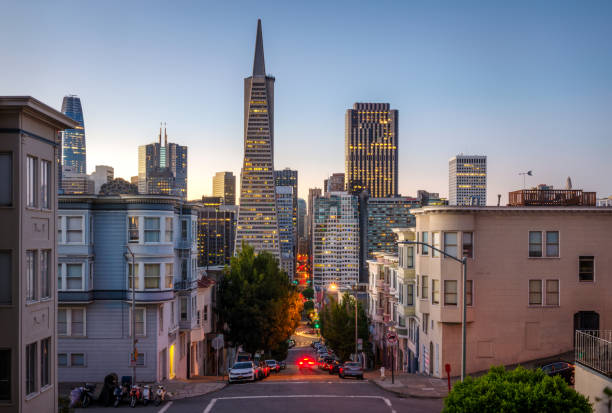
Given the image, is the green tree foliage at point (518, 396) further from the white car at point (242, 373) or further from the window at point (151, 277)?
the window at point (151, 277)

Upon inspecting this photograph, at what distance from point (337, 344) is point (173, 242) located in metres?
41.3

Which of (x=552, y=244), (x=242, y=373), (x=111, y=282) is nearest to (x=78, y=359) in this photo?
(x=111, y=282)

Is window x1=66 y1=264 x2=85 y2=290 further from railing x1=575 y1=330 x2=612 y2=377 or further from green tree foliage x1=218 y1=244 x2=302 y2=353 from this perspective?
railing x1=575 y1=330 x2=612 y2=377

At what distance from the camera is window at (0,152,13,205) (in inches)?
678

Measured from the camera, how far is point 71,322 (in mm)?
39250

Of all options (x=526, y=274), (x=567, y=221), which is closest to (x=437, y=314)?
(x=526, y=274)

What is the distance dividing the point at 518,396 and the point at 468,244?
72.8ft

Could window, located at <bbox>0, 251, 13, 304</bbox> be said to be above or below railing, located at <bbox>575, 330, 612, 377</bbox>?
above

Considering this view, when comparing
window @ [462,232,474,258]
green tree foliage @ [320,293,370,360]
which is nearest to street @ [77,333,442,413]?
window @ [462,232,474,258]

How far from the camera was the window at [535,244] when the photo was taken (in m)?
39.1

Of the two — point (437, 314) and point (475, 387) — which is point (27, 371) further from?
point (437, 314)

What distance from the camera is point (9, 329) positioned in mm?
17016

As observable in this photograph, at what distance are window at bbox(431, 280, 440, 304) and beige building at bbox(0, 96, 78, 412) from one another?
2474 centimetres

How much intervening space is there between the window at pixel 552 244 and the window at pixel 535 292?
1859mm
